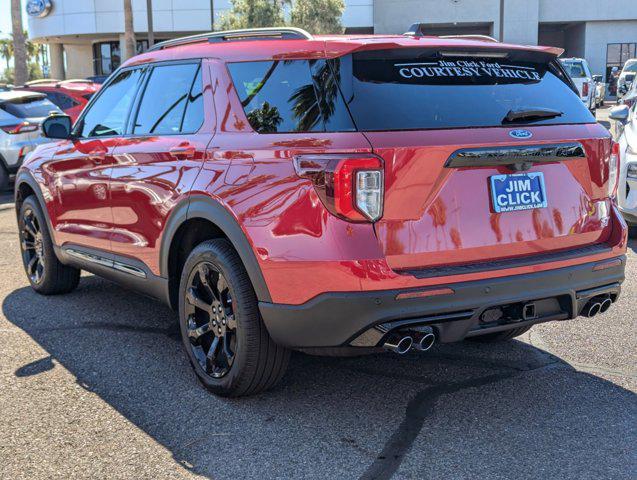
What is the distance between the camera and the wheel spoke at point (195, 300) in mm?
4094

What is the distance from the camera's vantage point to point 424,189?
3.37 m

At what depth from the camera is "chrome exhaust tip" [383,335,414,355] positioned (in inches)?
132

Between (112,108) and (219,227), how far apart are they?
184cm

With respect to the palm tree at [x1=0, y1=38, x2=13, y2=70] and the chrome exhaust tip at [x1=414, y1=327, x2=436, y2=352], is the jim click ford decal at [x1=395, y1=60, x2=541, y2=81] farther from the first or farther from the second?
the palm tree at [x1=0, y1=38, x2=13, y2=70]

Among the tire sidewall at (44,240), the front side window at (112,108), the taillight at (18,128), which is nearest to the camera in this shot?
the front side window at (112,108)

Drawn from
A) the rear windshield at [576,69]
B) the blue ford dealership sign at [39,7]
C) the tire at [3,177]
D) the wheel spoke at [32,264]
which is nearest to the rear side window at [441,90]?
the wheel spoke at [32,264]

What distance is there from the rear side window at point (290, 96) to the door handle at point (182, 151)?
0.41 m

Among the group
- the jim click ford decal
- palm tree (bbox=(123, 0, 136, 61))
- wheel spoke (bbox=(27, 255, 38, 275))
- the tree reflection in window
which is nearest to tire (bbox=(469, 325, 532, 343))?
the jim click ford decal

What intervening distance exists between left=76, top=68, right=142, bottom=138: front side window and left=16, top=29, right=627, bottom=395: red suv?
2.13 ft

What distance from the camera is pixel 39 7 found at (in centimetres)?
4869

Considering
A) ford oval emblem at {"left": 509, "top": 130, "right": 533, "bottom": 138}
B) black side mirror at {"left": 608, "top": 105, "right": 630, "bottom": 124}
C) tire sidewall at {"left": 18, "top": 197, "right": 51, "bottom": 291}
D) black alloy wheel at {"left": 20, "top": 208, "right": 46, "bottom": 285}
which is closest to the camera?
ford oval emblem at {"left": 509, "top": 130, "right": 533, "bottom": 138}

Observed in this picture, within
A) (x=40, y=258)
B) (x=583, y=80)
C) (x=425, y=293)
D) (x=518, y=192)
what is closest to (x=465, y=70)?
(x=518, y=192)

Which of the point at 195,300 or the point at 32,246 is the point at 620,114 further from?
the point at 32,246

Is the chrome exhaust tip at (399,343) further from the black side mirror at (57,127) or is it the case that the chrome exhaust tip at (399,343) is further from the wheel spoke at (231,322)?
the black side mirror at (57,127)
